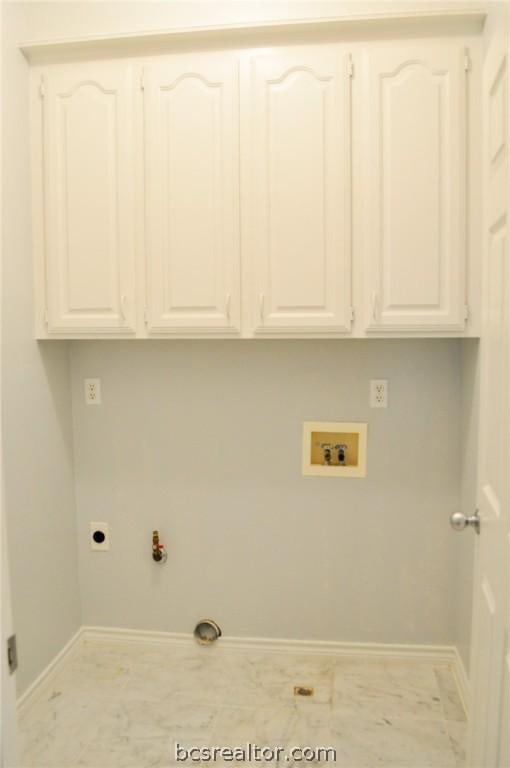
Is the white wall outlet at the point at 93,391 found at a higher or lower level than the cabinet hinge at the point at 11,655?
higher

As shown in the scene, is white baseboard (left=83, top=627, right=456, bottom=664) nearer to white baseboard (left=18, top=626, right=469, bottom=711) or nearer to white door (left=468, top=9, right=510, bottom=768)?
white baseboard (left=18, top=626, right=469, bottom=711)

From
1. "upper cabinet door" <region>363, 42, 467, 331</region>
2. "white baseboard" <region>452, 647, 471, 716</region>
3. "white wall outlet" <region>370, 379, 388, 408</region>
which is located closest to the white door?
"upper cabinet door" <region>363, 42, 467, 331</region>

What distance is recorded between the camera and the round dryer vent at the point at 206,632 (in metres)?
2.53

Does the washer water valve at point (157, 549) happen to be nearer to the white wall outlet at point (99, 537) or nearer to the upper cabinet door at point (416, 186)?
the white wall outlet at point (99, 537)

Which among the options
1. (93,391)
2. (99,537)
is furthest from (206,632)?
(93,391)

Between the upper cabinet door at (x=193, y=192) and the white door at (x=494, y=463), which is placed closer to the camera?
the white door at (x=494, y=463)

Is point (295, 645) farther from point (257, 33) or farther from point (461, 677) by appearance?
point (257, 33)

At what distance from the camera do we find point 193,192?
2119 mm

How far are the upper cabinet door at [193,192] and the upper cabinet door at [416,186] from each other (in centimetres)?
49

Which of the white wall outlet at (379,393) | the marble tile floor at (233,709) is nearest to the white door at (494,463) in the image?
the marble tile floor at (233,709)

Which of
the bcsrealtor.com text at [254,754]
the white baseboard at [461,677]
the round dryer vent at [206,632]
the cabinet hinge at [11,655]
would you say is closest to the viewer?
the cabinet hinge at [11,655]

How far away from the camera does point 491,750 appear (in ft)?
4.27

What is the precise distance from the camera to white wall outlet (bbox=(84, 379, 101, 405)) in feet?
8.39

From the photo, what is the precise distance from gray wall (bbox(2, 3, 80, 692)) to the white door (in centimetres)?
155
